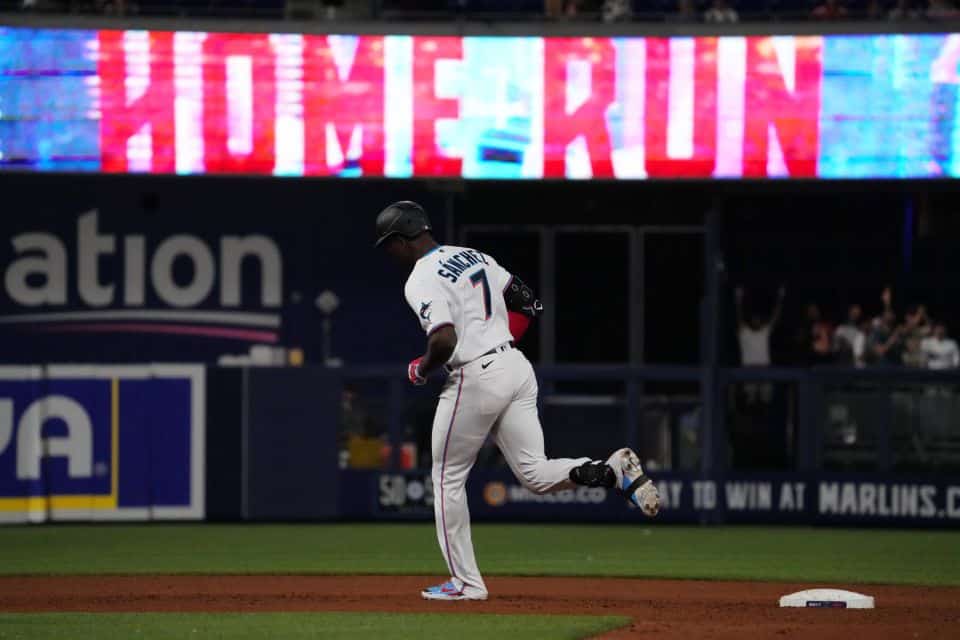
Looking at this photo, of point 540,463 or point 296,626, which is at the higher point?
point 540,463

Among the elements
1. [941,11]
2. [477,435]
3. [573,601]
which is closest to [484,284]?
[477,435]

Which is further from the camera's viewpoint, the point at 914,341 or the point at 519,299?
the point at 914,341

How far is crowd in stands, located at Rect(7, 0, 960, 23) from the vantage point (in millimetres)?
16406

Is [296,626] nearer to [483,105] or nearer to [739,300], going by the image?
[483,105]

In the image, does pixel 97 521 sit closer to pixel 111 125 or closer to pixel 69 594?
pixel 111 125

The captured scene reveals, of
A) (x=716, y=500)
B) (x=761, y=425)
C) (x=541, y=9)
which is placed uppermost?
(x=541, y=9)

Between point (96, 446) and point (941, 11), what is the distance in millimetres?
9333

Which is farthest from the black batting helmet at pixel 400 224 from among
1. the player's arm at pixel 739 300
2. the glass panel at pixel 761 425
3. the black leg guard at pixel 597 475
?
the player's arm at pixel 739 300

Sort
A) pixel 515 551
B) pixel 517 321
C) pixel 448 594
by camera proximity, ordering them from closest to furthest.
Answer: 1. pixel 448 594
2. pixel 517 321
3. pixel 515 551

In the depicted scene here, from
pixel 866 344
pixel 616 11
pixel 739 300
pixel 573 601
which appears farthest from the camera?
pixel 739 300

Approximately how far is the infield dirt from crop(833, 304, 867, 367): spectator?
7.10 metres

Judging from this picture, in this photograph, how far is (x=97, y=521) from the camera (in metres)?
→ 16.0

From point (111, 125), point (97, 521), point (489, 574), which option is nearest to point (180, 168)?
point (111, 125)

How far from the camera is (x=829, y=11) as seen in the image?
1681cm
